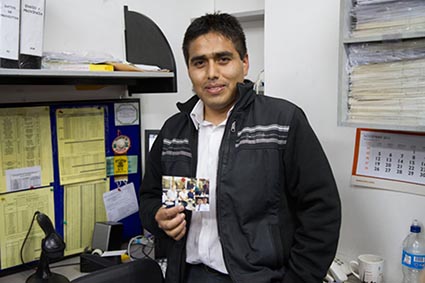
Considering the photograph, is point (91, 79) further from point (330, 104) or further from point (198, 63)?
point (330, 104)

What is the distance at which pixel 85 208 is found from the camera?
1875 millimetres

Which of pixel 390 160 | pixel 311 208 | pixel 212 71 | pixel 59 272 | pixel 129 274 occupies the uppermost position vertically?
pixel 212 71

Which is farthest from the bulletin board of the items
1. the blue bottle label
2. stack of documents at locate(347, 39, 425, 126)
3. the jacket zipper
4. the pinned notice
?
the blue bottle label

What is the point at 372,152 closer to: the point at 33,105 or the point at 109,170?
the point at 109,170

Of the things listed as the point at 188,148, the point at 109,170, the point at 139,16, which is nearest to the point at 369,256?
the point at 188,148

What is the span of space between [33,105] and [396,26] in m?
1.35

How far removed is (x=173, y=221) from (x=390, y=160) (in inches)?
29.6

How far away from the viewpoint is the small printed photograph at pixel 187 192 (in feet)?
3.97

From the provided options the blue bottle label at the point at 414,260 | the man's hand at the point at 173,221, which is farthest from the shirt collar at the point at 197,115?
the blue bottle label at the point at 414,260

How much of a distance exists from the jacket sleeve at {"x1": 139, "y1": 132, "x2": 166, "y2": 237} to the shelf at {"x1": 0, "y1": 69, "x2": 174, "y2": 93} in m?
0.32

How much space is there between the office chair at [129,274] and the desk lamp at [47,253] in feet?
1.07

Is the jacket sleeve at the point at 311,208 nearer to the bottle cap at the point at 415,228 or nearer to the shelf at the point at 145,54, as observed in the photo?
the bottle cap at the point at 415,228

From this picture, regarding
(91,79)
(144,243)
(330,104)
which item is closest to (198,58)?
(330,104)

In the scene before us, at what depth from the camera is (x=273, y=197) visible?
48.3 inches
